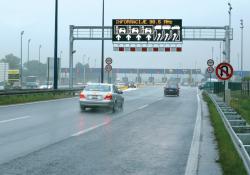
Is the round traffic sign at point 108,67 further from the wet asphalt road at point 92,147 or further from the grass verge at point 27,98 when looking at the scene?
the wet asphalt road at point 92,147

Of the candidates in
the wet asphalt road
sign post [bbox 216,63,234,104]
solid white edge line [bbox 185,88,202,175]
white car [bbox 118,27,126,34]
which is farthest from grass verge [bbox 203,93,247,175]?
white car [bbox 118,27,126,34]

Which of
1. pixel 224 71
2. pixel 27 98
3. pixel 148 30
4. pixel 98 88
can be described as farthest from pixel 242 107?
pixel 148 30

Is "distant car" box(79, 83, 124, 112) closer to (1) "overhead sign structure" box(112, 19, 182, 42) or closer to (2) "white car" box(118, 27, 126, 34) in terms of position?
(1) "overhead sign structure" box(112, 19, 182, 42)

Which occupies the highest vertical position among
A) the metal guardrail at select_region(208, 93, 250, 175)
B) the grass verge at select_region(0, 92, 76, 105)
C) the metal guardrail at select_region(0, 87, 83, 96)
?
the metal guardrail at select_region(0, 87, 83, 96)

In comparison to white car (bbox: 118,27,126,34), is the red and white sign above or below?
below

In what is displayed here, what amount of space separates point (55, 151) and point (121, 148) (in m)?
1.65

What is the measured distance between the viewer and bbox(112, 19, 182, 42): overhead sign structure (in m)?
45.1

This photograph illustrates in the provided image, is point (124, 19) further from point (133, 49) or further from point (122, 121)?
point (122, 121)

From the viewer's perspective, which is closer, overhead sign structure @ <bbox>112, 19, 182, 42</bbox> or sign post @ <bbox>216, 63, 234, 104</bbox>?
sign post @ <bbox>216, 63, 234, 104</bbox>

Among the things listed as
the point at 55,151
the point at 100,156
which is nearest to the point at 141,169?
the point at 100,156

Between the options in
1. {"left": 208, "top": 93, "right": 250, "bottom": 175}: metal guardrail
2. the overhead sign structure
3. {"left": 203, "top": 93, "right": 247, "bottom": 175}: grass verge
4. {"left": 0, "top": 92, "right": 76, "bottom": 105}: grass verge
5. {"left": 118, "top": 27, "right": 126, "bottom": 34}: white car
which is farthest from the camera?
{"left": 118, "top": 27, "right": 126, "bottom": 34}: white car

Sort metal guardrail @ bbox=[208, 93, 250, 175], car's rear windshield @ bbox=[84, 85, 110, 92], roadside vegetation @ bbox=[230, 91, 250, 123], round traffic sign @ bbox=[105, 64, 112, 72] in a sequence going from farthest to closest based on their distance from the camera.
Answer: round traffic sign @ bbox=[105, 64, 112, 72] → car's rear windshield @ bbox=[84, 85, 110, 92] → roadside vegetation @ bbox=[230, 91, 250, 123] → metal guardrail @ bbox=[208, 93, 250, 175]

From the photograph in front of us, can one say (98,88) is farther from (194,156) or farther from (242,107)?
(194,156)

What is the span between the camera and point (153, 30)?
45.2m
